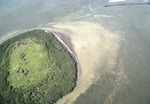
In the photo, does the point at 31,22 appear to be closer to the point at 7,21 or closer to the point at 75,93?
the point at 7,21

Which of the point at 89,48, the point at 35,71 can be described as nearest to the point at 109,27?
the point at 89,48

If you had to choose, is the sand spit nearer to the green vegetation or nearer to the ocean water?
the ocean water

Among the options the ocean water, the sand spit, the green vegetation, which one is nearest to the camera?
the green vegetation

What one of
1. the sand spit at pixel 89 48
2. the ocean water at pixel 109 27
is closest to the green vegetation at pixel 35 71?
the sand spit at pixel 89 48

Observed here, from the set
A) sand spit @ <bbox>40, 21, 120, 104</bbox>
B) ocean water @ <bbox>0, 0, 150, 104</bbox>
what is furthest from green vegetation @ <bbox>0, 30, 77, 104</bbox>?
ocean water @ <bbox>0, 0, 150, 104</bbox>

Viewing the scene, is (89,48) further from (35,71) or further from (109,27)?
(35,71)

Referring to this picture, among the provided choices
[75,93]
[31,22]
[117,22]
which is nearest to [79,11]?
[117,22]
